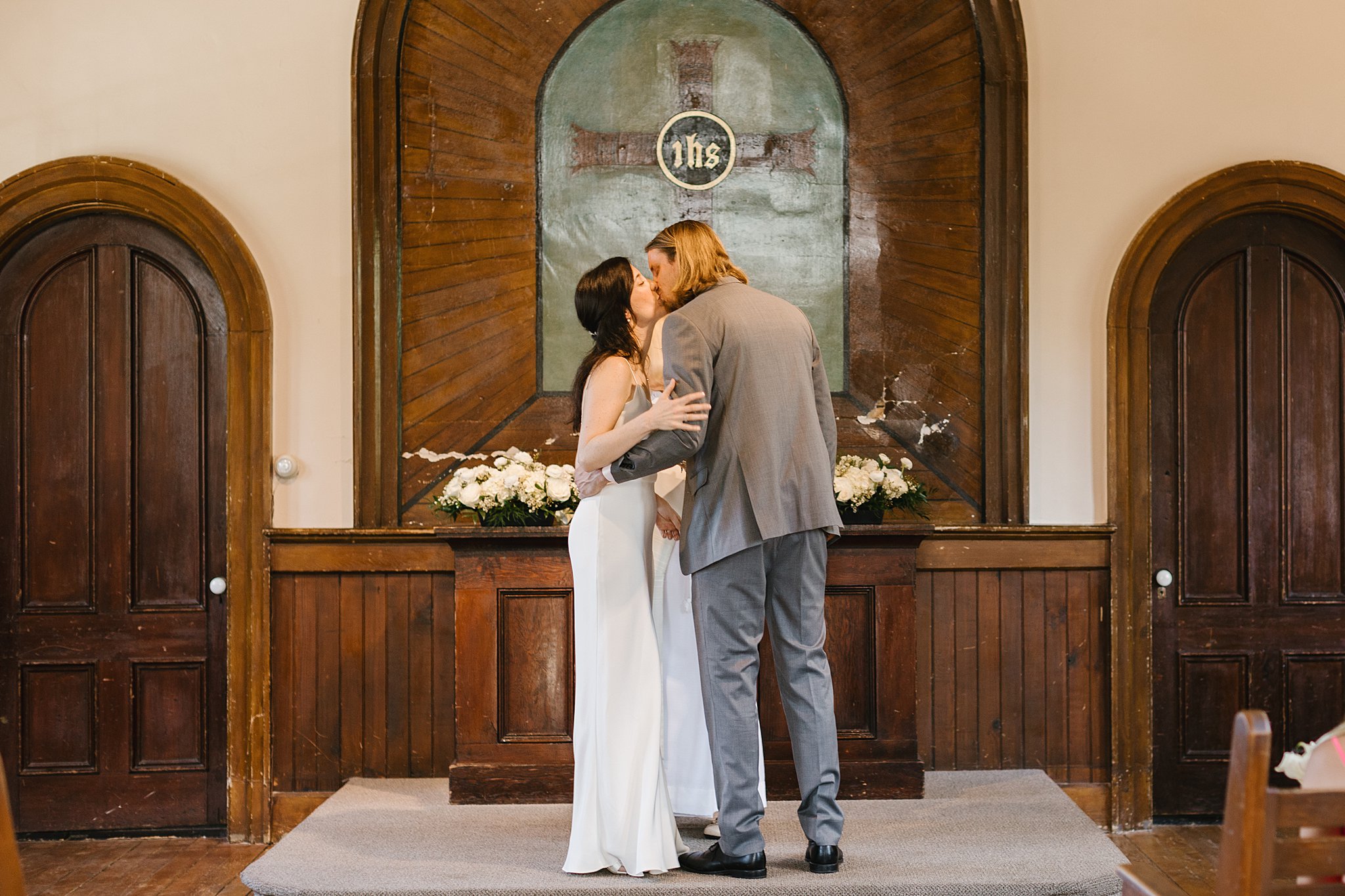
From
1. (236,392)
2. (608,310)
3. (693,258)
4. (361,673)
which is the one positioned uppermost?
(693,258)

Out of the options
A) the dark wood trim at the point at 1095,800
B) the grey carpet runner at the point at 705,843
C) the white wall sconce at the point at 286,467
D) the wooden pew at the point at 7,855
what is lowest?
the dark wood trim at the point at 1095,800

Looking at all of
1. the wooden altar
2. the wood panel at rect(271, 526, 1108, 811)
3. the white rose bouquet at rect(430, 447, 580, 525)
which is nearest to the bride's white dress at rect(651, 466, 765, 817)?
the wooden altar

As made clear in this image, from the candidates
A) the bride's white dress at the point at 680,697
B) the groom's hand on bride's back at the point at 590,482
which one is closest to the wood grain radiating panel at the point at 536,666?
the bride's white dress at the point at 680,697

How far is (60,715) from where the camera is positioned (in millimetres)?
4355

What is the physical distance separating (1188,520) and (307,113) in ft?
12.2

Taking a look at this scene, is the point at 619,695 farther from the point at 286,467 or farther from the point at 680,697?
the point at 286,467

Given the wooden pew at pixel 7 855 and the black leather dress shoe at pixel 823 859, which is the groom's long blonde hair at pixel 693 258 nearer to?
the black leather dress shoe at pixel 823 859

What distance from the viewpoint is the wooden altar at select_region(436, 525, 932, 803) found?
12.8ft

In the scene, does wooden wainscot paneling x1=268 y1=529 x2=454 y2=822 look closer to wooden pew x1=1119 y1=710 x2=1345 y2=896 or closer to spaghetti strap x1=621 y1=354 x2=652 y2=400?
spaghetti strap x1=621 y1=354 x2=652 y2=400

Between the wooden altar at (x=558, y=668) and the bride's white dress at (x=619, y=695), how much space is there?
0.73 m

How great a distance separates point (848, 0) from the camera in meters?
4.55

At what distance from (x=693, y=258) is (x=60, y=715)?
3.06 m

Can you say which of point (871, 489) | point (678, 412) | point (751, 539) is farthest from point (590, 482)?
point (871, 489)

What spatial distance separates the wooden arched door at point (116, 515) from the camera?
14.3 feet
